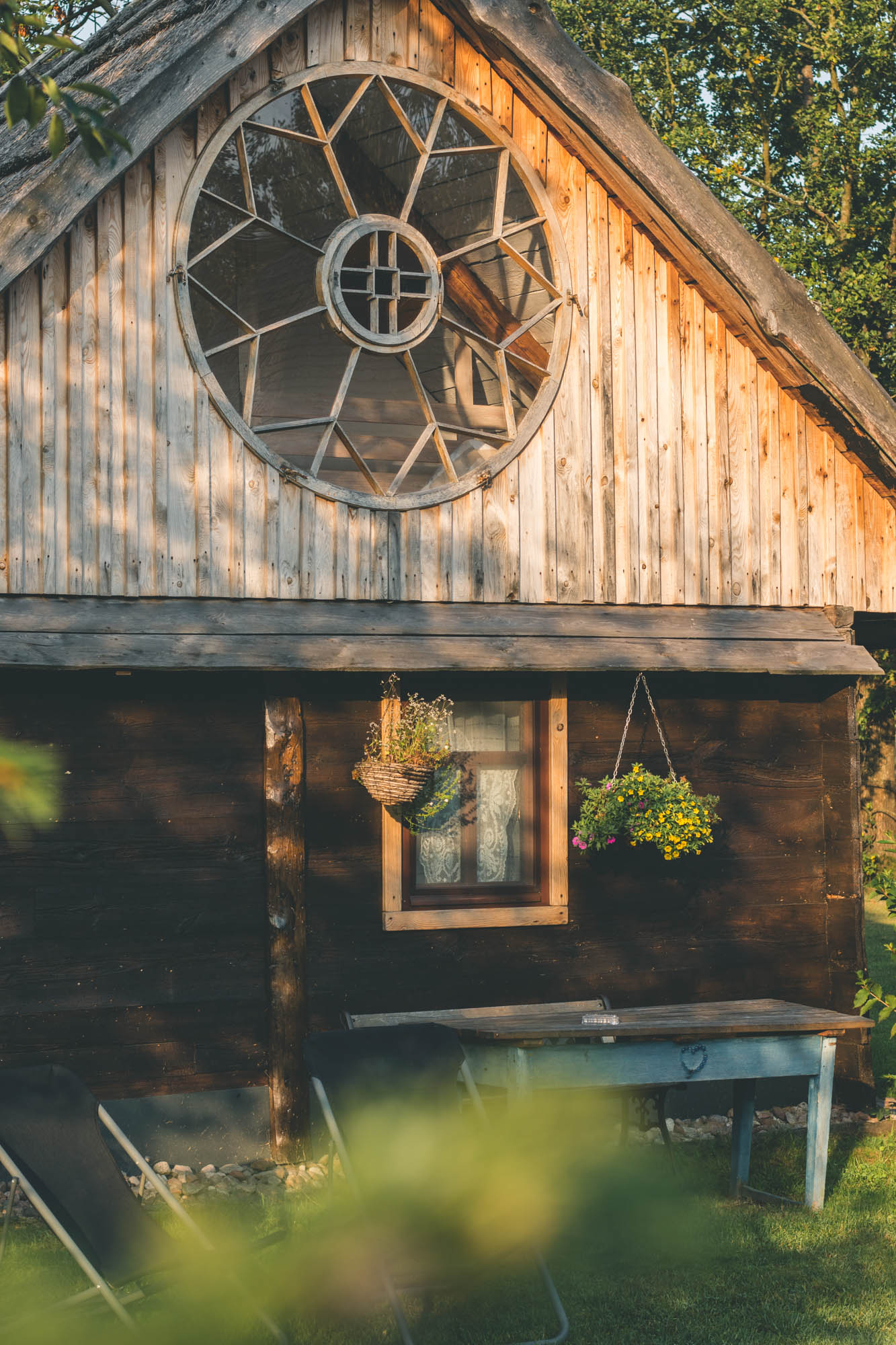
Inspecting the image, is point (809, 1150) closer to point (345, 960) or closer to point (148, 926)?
point (345, 960)

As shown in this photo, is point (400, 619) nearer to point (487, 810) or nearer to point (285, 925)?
point (487, 810)

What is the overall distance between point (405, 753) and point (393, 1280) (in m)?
2.77

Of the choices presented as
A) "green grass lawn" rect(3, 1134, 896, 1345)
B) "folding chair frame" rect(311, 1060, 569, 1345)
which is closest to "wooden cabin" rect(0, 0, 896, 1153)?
"green grass lawn" rect(3, 1134, 896, 1345)

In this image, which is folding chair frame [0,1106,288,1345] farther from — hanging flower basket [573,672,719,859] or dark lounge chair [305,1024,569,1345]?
hanging flower basket [573,672,719,859]

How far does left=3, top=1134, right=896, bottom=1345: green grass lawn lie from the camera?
498cm

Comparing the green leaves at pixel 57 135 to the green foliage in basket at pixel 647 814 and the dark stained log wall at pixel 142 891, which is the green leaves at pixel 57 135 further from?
the green foliage in basket at pixel 647 814

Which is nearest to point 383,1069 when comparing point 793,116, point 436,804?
point 436,804

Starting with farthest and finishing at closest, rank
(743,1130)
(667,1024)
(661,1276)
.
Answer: (743,1130), (667,1024), (661,1276)

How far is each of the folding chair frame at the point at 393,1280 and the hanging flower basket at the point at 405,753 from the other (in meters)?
1.59


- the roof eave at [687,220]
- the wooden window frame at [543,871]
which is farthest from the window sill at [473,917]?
the roof eave at [687,220]

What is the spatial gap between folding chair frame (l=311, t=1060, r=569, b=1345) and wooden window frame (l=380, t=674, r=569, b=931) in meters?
1.44

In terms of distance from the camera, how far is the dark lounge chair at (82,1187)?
4656mm

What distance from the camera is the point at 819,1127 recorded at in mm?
6223

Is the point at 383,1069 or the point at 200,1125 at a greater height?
the point at 383,1069
